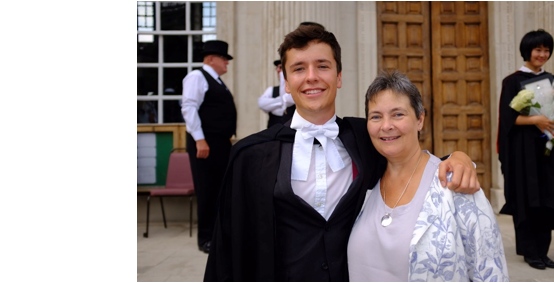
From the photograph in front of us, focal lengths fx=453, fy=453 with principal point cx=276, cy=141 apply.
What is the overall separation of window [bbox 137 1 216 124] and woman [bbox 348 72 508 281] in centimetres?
536

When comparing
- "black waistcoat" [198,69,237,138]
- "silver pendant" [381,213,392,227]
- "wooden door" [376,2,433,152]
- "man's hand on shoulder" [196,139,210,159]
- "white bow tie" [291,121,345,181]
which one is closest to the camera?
"silver pendant" [381,213,392,227]

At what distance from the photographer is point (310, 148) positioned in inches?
73.8

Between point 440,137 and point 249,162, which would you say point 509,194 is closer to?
point 440,137

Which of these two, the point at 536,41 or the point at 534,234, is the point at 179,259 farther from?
the point at 536,41

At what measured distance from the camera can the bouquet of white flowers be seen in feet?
13.5

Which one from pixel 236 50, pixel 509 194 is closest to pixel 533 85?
pixel 509 194

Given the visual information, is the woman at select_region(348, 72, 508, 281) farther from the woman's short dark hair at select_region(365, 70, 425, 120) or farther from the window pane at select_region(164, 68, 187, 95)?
the window pane at select_region(164, 68, 187, 95)

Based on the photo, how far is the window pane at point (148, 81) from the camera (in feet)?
22.5

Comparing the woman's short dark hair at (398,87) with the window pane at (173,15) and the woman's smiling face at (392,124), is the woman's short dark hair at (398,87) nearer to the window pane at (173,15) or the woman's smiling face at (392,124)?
the woman's smiling face at (392,124)

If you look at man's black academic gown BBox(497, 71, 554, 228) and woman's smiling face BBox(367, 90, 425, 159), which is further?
man's black academic gown BBox(497, 71, 554, 228)

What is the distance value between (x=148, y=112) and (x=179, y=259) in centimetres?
294

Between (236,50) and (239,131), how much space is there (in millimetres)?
1184

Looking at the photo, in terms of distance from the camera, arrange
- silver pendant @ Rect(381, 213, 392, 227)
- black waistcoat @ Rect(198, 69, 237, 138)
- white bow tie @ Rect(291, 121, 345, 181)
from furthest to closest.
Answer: black waistcoat @ Rect(198, 69, 237, 138) < white bow tie @ Rect(291, 121, 345, 181) < silver pendant @ Rect(381, 213, 392, 227)

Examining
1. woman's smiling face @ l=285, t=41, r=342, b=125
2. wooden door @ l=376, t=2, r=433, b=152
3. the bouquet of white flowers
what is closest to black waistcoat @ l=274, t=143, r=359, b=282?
woman's smiling face @ l=285, t=41, r=342, b=125
